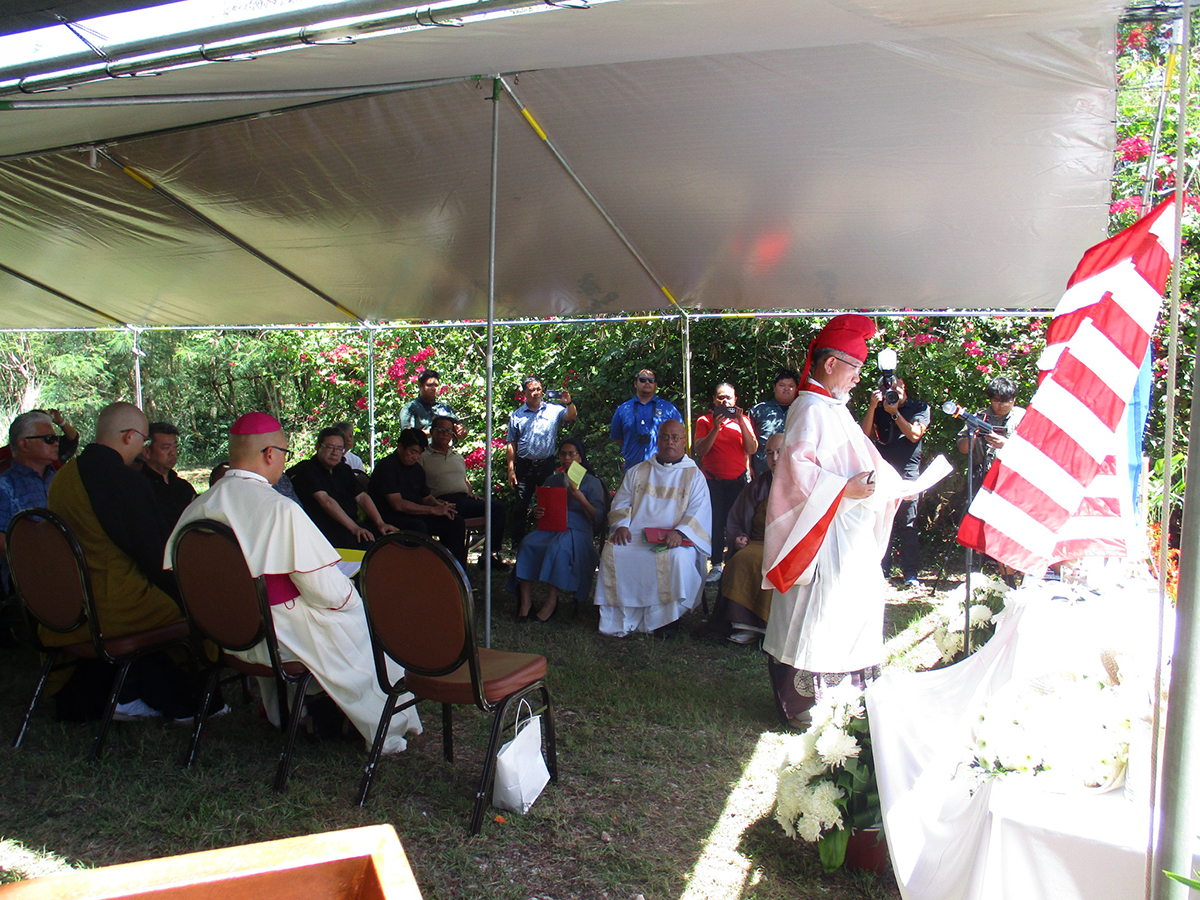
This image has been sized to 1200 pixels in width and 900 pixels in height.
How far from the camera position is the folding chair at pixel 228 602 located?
10.2 ft

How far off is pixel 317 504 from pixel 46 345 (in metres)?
16.2

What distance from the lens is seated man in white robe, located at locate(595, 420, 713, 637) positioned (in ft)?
18.7

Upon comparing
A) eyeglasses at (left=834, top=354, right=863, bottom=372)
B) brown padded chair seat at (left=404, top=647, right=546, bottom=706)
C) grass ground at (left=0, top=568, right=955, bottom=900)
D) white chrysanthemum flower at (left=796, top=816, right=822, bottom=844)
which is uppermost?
eyeglasses at (left=834, top=354, right=863, bottom=372)

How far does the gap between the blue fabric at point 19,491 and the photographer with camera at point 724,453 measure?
457 centimetres

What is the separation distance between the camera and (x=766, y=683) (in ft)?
15.1

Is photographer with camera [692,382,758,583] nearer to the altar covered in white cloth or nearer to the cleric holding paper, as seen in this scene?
the cleric holding paper

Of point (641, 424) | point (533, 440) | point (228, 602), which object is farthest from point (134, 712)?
point (641, 424)

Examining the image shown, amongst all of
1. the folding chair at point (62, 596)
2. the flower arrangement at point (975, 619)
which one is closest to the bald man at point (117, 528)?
the folding chair at point (62, 596)

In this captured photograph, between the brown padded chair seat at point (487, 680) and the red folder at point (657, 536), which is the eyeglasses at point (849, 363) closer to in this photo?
the brown padded chair seat at point (487, 680)

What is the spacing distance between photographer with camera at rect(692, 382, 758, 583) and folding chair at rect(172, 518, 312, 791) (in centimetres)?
422

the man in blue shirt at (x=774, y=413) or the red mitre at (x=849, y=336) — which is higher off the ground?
the red mitre at (x=849, y=336)

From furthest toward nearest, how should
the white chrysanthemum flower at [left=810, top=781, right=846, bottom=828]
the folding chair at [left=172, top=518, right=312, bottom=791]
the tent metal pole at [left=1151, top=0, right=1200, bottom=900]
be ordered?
the folding chair at [left=172, top=518, right=312, bottom=791]
the white chrysanthemum flower at [left=810, top=781, right=846, bottom=828]
the tent metal pole at [left=1151, top=0, right=1200, bottom=900]

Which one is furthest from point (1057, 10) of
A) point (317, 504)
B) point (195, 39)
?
point (317, 504)

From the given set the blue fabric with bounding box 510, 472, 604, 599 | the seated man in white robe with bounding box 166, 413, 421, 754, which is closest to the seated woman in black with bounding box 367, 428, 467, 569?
the blue fabric with bounding box 510, 472, 604, 599
